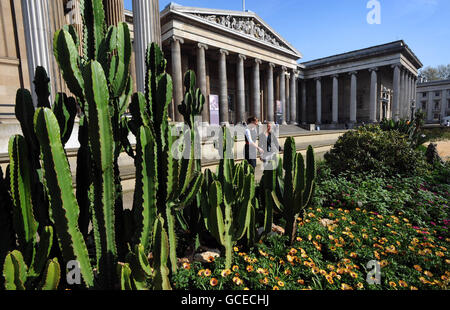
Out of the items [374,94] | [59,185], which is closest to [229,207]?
[59,185]

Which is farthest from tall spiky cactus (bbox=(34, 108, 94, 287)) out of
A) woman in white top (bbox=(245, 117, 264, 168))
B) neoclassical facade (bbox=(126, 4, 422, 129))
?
neoclassical facade (bbox=(126, 4, 422, 129))

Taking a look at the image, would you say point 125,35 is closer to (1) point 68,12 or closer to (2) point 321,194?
(2) point 321,194

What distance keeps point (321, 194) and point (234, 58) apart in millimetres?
23443

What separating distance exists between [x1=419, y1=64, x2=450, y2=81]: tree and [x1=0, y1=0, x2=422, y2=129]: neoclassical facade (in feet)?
111

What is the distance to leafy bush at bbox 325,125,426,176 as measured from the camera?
5734mm

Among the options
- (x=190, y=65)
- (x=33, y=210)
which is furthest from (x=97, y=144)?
(x=190, y=65)

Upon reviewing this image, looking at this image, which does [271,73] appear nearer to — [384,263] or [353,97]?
[353,97]

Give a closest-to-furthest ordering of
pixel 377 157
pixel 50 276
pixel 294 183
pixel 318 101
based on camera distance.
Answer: pixel 50 276 < pixel 294 183 < pixel 377 157 < pixel 318 101

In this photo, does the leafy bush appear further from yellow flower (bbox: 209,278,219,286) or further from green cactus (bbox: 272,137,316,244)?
yellow flower (bbox: 209,278,219,286)

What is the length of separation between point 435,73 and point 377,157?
7735cm

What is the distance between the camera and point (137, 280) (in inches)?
67.4

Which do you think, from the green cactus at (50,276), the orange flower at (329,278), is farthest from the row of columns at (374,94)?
the green cactus at (50,276)

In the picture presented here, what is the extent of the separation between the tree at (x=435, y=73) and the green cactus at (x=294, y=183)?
263 ft

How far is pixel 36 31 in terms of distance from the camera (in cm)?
597
